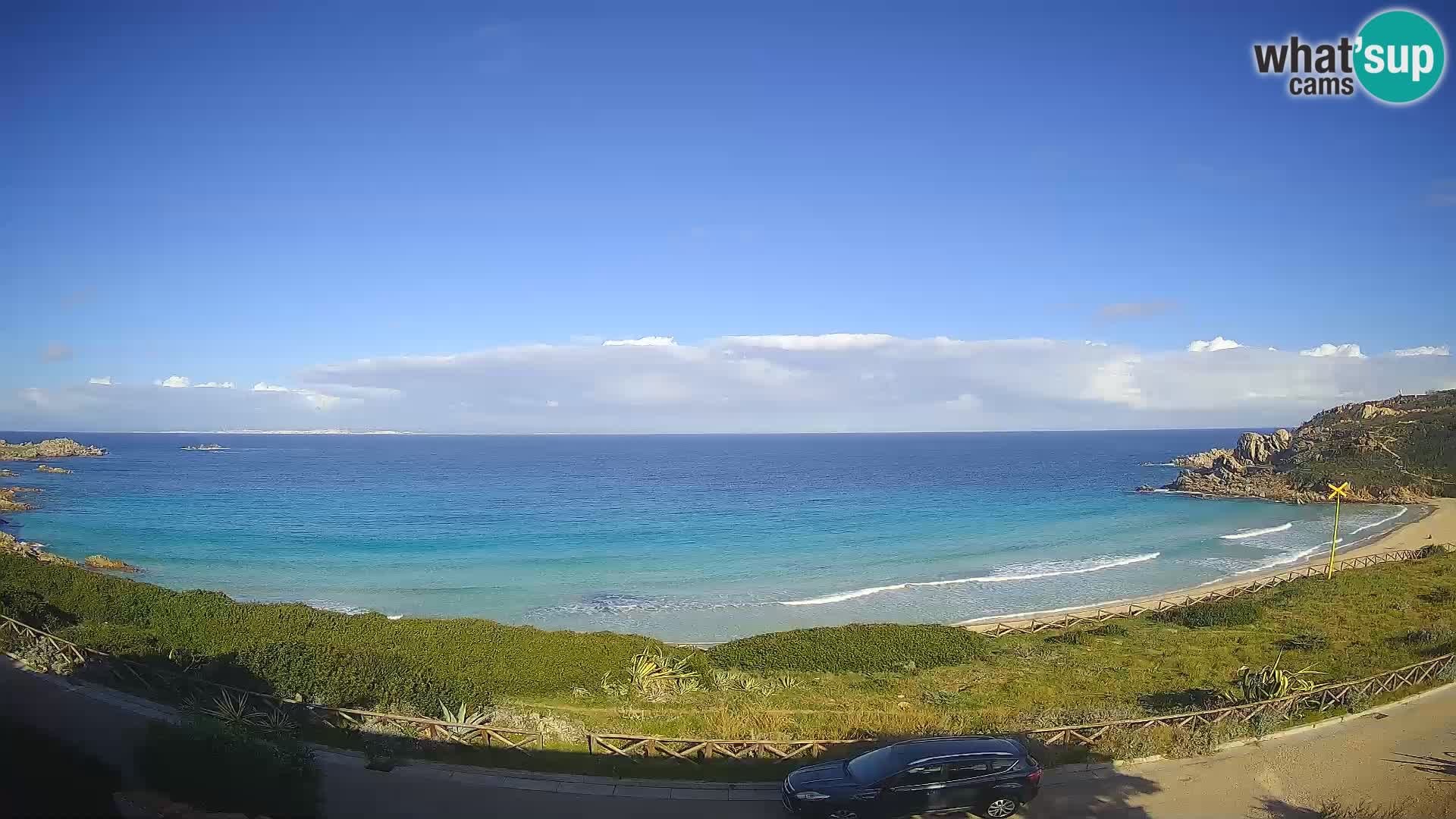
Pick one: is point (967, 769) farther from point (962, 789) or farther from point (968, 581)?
point (968, 581)

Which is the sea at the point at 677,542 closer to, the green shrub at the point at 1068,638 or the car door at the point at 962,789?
the green shrub at the point at 1068,638

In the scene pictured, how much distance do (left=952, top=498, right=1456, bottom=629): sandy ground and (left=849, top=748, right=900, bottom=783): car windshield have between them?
68.5ft

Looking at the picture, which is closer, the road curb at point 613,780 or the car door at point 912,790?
the car door at point 912,790

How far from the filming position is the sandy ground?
3591 cm

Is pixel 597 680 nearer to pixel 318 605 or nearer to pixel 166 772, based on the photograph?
pixel 166 772

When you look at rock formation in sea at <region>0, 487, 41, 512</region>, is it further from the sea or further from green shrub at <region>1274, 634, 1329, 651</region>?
green shrub at <region>1274, 634, 1329, 651</region>

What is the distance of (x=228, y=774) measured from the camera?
12242 millimetres

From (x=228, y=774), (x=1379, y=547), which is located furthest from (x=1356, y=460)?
(x=228, y=774)

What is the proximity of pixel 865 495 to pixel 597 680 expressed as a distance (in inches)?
2822

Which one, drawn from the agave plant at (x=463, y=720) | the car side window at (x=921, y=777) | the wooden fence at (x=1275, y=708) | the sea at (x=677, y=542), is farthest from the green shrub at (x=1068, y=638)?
the agave plant at (x=463, y=720)

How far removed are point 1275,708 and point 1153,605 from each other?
2074 cm

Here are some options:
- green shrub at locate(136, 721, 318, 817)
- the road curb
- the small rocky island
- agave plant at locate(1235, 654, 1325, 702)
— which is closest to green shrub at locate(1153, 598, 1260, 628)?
agave plant at locate(1235, 654, 1325, 702)

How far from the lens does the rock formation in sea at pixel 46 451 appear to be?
14062 cm

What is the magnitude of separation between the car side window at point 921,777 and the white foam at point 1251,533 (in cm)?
5858
